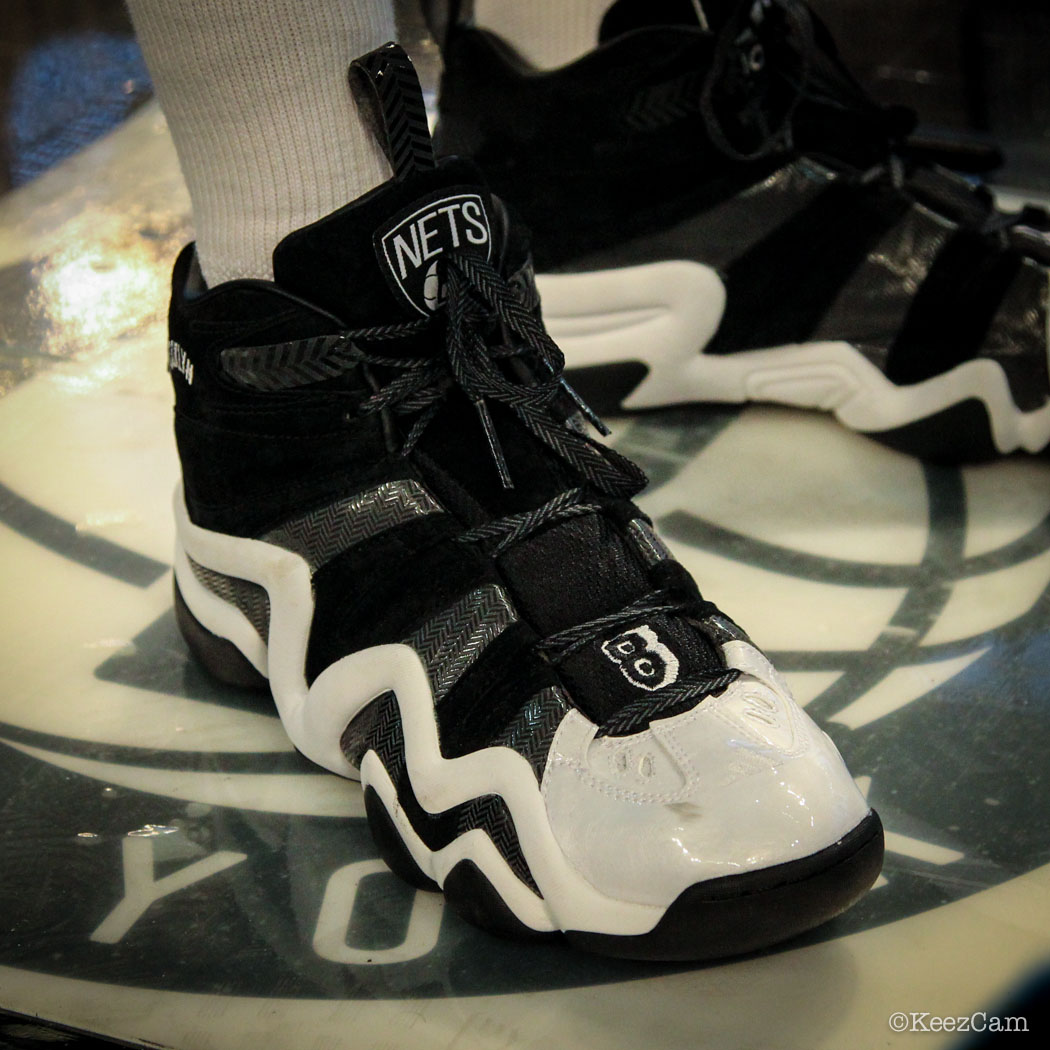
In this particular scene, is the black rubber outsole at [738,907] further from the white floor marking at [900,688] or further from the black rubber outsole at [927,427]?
the black rubber outsole at [927,427]

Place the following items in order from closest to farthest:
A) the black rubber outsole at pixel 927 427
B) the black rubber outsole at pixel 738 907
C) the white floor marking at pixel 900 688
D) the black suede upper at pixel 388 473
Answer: the black rubber outsole at pixel 738 907, the black suede upper at pixel 388 473, the white floor marking at pixel 900 688, the black rubber outsole at pixel 927 427

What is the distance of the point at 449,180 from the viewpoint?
65 centimetres

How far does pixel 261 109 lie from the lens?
0.65 meters

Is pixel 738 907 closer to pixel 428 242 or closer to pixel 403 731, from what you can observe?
pixel 403 731

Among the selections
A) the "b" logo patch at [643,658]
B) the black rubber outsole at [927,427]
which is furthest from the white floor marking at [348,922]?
the black rubber outsole at [927,427]

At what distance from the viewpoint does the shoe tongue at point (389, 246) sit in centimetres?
63

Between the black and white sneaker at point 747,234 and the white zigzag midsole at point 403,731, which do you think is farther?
the black and white sneaker at point 747,234

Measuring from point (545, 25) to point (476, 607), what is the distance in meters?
0.69

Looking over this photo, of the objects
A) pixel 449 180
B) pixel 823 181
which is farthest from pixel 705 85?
pixel 449 180

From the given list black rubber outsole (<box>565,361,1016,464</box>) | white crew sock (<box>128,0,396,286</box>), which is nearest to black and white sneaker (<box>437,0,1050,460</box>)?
black rubber outsole (<box>565,361,1016,464</box>)

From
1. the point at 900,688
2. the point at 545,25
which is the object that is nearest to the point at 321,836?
the point at 900,688

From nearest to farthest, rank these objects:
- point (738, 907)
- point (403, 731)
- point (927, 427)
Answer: point (738, 907) → point (403, 731) → point (927, 427)

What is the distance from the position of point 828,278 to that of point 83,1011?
2.65 feet

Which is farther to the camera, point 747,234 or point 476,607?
point 747,234
